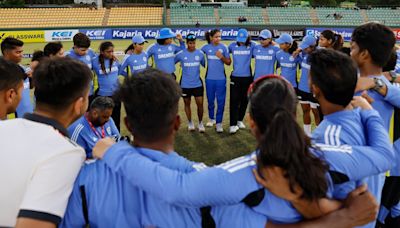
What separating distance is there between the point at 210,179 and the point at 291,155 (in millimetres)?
349

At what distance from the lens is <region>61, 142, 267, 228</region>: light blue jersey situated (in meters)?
1.65

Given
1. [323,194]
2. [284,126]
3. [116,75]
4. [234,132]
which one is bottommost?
[234,132]

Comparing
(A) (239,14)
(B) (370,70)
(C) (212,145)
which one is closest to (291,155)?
(B) (370,70)

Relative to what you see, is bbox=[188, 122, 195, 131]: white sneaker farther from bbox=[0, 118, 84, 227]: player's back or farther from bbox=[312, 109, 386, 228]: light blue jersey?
bbox=[0, 118, 84, 227]: player's back

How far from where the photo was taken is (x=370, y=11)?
37.7 m

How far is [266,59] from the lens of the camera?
25.7 feet

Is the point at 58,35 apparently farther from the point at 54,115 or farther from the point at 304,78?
the point at 54,115

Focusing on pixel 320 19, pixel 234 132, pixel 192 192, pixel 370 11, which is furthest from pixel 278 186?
pixel 370 11

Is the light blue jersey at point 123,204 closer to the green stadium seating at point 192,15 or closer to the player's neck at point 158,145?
the player's neck at point 158,145

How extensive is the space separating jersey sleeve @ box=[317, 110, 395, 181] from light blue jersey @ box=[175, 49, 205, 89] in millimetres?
6081

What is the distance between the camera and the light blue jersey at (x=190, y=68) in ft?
25.8

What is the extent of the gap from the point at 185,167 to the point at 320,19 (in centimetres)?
3902

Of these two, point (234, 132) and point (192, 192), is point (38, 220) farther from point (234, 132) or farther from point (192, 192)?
point (234, 132)

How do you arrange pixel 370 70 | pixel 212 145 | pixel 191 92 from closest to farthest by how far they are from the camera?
pixel 370 70
pixel 212 145
pixel 191 92
